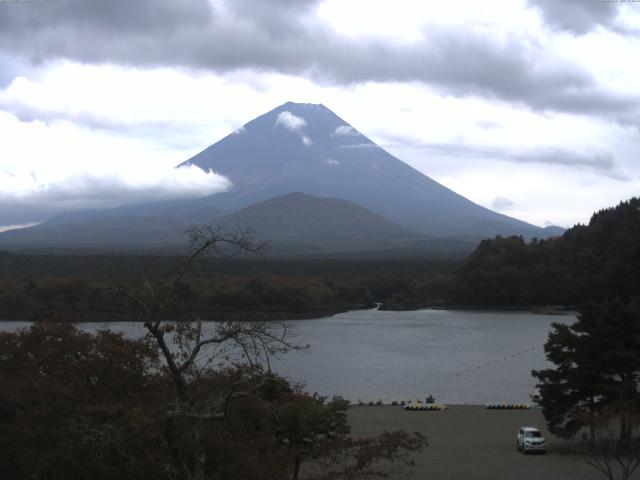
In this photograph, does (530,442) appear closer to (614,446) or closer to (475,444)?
(475,444)

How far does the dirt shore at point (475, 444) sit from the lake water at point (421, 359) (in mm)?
2516

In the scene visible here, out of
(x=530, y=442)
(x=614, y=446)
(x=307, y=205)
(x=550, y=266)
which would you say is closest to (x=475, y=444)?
(x=530, y=442)

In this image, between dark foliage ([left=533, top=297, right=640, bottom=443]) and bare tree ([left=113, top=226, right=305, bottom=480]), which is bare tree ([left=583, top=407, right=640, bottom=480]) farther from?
bare tree ([left=113, top=226, right=305, bottom=480])

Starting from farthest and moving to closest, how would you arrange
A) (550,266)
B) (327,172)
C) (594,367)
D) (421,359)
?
(327,172)
(550,266)
(421,359)
(594,367)

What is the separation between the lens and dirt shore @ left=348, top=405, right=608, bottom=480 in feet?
34.1

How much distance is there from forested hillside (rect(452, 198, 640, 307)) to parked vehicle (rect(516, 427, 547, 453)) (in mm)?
35655

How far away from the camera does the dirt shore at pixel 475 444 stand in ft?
34.1

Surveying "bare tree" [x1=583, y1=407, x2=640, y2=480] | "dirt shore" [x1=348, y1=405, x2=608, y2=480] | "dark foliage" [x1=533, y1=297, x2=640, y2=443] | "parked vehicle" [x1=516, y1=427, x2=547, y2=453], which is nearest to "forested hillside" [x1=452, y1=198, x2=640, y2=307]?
"dirt shore" [x1=348, y1=405, x2=608, y2=480]

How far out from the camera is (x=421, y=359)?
26172mm

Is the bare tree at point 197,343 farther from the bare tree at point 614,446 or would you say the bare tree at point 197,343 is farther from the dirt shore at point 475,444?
the dirt shore at point 475,444

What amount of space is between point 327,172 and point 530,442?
14932 centimetres

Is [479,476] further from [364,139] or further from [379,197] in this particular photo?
[364,139]

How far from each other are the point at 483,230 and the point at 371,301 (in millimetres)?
80573

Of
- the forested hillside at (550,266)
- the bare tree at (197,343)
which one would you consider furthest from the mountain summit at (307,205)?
the bare tree at (197,343)
